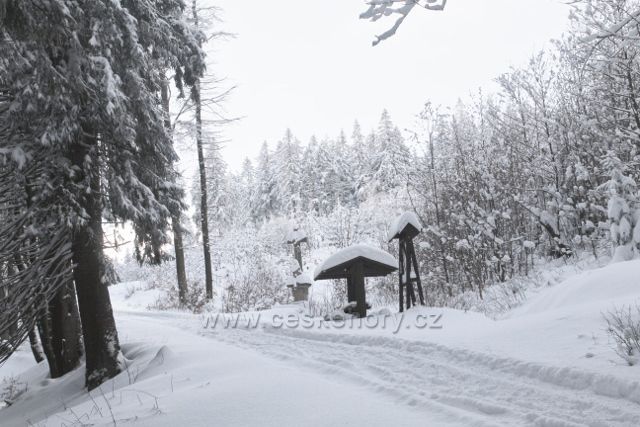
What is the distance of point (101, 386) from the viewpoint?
22.9ft

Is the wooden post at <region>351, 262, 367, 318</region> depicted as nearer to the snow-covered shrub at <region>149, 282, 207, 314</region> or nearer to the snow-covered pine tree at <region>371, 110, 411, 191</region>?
the snow-covered shrub at <region>149, 282, 207, 314</region>

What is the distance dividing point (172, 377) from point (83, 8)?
5524mm

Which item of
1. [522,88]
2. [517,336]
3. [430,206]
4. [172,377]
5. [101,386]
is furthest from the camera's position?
[430,206]

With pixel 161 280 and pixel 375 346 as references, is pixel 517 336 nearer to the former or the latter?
pixel 375 346

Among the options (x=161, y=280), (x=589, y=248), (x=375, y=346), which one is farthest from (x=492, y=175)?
(x=161, y=280)

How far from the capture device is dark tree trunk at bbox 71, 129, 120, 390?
7.24 m

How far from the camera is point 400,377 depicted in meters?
4.94

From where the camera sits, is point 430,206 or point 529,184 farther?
point 430,206

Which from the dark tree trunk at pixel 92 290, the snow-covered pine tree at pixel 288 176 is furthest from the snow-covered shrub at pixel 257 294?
the snow-covered pine tree at pixel 288 176

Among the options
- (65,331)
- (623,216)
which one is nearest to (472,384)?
(623,216)

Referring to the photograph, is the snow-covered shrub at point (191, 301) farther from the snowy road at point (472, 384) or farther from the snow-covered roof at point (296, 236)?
the snowy road at point (472, 384)

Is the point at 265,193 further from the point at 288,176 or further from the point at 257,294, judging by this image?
the point at 257,294

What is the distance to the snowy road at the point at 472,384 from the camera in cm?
337

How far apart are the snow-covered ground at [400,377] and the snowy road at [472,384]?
0.01 meters
